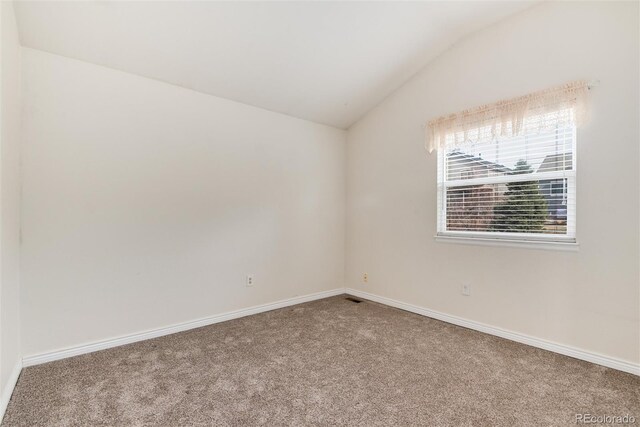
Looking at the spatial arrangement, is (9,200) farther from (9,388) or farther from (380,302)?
(380,302)

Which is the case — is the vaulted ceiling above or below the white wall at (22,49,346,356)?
above

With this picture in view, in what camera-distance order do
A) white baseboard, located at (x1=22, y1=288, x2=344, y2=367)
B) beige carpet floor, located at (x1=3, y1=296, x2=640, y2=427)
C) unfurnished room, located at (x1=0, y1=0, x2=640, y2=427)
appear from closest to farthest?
beige carpet floor, located at (x1=3, y1=296, x2=640, y2=427), unfurnished room, located at (x1=0, y1=0, x2=640, y2=427), white baseboard, located at (x1=22, y1=288, x2=344, y2=367)

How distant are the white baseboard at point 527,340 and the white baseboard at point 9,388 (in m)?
3.10

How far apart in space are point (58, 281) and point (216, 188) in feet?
4.52

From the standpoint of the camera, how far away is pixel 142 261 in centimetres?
259

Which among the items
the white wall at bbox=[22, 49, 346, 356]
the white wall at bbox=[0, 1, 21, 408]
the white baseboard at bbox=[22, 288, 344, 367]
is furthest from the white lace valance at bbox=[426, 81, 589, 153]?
the white wall at bbox=[0, 1, 21, 408]

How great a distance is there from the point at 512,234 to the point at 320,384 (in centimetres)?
200

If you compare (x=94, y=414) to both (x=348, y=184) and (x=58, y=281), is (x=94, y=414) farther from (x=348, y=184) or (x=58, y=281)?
(x=348, y=184)

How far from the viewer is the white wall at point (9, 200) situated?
1712 mm

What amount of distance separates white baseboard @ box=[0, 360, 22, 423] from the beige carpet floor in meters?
0.04

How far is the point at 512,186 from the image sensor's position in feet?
8.75

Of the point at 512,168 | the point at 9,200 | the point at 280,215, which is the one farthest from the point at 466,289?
the point at 9,200

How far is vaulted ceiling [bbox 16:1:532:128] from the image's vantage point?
6.80ft

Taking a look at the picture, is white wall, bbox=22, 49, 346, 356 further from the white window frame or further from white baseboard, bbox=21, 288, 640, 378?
the white window frame
